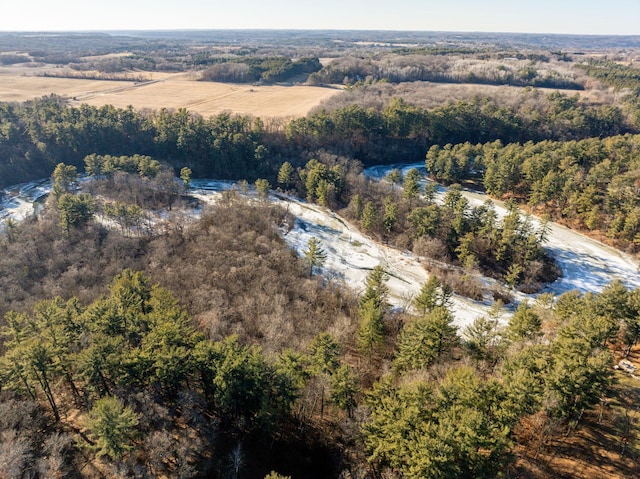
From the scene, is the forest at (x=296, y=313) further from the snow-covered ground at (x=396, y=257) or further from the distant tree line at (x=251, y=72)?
the distant tree line at (x=251, y=72)

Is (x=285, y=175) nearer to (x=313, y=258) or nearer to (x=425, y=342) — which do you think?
(x=313, y=258)

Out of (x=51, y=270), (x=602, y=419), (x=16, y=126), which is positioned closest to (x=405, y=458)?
(x=602, y=419)

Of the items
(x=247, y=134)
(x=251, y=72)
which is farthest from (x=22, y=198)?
(x=251, y=72)

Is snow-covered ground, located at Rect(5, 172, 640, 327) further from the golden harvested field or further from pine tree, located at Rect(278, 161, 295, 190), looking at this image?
the golden harvested field

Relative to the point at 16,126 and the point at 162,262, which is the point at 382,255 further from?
the point at 16,126

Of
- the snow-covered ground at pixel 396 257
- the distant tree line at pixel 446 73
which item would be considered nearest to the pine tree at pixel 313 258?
the snow-covered ground at pixel 396 257

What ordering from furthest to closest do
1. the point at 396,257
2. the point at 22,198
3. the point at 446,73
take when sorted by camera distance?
the point at 446,73, the point at 22,198, the point at 396,257
